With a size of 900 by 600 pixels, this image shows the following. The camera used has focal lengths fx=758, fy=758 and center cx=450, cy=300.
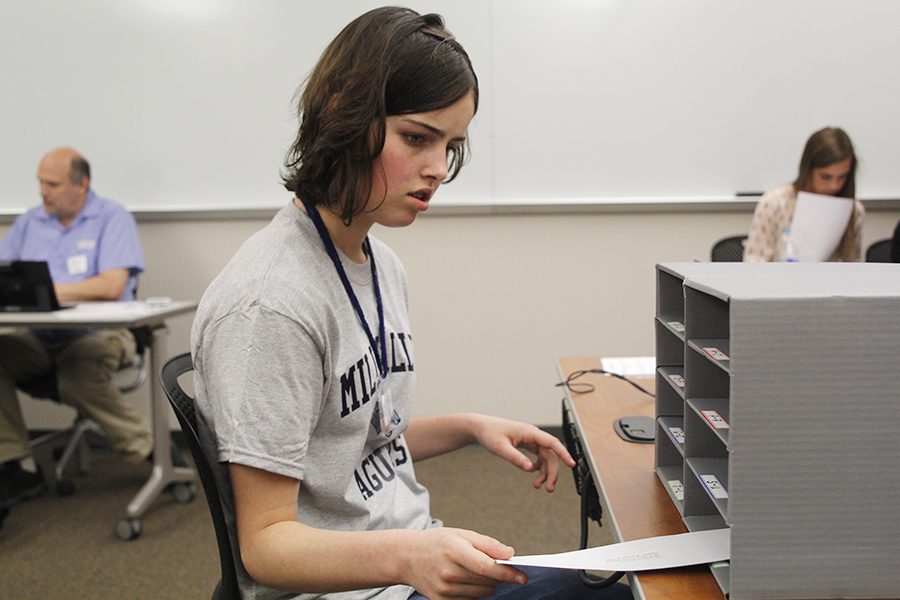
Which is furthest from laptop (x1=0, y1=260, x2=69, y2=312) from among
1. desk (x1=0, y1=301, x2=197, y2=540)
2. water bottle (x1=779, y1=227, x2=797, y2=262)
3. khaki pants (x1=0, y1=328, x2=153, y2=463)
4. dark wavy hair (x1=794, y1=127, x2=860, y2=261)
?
dark wavy hair (x1=794, y1=127, x2=860, y2=261)

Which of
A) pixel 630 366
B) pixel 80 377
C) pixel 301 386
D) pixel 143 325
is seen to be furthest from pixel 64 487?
pixel 301 386

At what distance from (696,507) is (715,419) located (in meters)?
0.16

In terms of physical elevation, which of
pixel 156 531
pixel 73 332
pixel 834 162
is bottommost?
pixel 156 531

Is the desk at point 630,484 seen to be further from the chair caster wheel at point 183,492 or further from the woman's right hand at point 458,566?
the chair caster wheel at point 183,492

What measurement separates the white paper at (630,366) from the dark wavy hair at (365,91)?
82 centimetres

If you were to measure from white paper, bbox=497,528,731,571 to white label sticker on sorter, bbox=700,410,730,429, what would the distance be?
0.09m

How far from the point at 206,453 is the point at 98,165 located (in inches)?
112

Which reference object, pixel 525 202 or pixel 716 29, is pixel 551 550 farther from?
pixel 716 29

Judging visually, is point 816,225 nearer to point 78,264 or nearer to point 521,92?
point 521,92

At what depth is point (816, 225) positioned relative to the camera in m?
2.55

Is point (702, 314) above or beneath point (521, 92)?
beneath

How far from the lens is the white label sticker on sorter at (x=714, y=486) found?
694 millimetres

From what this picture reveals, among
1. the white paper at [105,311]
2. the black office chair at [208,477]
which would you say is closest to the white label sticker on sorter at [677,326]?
the black office chair at [208,477]

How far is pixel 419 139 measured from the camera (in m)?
0.91
